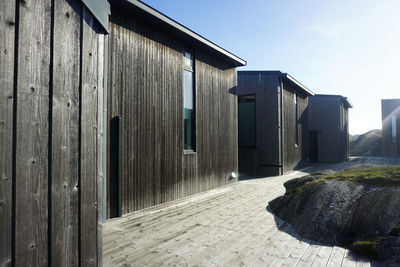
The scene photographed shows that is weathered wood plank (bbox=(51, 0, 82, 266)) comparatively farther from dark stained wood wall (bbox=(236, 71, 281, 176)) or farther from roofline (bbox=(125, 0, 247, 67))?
dark stained wood wall (bbox=(236, 71, 281, 176))

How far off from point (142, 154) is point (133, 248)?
246 centimetres

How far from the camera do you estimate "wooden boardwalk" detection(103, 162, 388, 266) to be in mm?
3480

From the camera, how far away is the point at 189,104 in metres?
7.91

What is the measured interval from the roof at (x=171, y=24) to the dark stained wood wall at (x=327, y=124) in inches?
507

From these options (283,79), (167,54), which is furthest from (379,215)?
(283,79)

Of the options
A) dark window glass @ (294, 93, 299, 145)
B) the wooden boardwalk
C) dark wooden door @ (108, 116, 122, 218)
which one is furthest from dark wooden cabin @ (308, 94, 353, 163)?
dark wooden door @ (108, 116, 122, 218)

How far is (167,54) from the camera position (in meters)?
6.99

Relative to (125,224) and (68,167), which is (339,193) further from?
(68,167)

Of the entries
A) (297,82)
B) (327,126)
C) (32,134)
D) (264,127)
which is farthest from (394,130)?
(32,134)

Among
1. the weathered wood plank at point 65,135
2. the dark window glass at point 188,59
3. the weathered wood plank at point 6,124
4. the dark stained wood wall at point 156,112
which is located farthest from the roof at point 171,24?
the weathered wood plank at point 6,124

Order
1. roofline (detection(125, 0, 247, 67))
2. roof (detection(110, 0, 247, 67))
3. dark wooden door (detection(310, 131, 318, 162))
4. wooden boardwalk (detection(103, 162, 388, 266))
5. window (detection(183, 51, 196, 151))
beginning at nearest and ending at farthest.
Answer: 1. wooden boardwalk (detection(103, 162, 388, 266))
2. roof (detection(110, 0, 247, 67))
3. roofline (detection(125, 0, 247, 67))
4. window (detection(183, 51, 196, 151))
5. dark wooden door (detection(310, 131, 318, 162))

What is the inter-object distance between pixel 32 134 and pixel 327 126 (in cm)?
2098

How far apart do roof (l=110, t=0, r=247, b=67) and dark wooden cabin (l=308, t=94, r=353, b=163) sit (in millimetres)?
12864

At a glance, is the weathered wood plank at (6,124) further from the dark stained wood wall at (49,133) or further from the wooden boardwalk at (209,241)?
the wooden boardwalk at (209,241)
